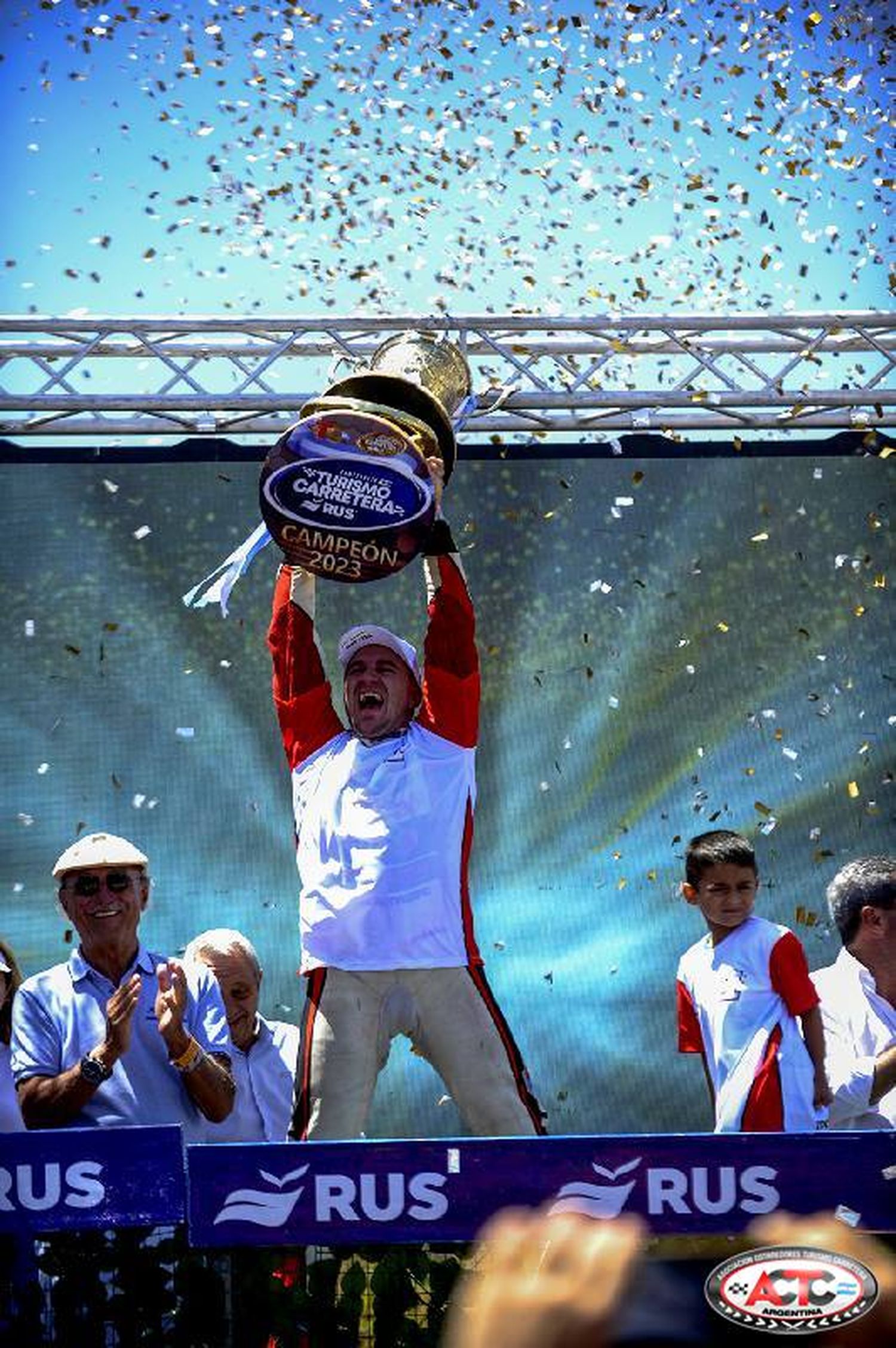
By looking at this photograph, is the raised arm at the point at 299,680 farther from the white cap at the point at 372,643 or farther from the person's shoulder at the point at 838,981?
the person's shoulder at the point at 838,981

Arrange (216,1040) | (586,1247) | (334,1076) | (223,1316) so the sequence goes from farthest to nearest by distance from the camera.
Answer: (334,1076)
(216,1040)
(223,1316)
(586,1247)

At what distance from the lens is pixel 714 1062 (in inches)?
205

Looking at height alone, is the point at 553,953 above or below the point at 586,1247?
above

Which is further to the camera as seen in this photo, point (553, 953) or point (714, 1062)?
point (553, 953)

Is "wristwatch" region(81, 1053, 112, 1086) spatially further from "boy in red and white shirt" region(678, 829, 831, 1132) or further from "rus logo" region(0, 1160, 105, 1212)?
"boy in red and white shirt" region(678, 829, 831, 1132)

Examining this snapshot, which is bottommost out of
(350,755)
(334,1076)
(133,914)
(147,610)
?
(334,1076)

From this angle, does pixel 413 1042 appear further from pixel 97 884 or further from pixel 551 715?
pixel 551 715

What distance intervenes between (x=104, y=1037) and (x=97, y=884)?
0.43 m

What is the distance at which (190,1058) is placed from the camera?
4.23 m

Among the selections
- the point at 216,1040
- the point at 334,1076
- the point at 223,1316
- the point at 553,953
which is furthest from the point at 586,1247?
the point at 553,953

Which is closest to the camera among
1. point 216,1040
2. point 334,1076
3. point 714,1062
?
point 216,1040

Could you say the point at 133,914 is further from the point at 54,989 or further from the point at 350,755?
the point at 350,755

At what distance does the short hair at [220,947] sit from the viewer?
550 cm

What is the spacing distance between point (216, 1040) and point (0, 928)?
3.06 m
